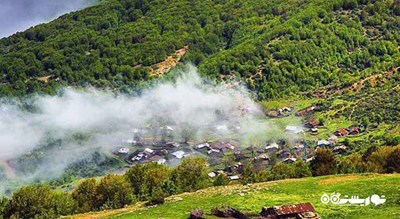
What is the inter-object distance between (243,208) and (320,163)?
90.4 ft

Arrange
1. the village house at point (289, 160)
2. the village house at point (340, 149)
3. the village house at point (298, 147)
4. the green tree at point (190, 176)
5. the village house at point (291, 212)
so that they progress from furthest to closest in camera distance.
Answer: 1. the village house at point (298, 147)
2. the village house at point (340, 149)
3. the village house at point (289, 160)
4. the green tree at point (190, 176)
5. the village house at point (291, 212)

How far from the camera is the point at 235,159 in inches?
7520

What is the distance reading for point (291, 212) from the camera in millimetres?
48969

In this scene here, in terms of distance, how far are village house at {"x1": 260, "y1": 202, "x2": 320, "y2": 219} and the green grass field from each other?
8.15 ft

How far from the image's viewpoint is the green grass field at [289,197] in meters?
53.8

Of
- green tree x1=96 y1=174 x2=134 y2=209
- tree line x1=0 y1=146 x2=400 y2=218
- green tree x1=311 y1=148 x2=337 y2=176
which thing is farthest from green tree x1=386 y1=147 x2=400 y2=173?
green tree x1=96 y1=174 x2=134 y2=209

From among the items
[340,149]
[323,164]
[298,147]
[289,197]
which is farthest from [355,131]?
[289,197]

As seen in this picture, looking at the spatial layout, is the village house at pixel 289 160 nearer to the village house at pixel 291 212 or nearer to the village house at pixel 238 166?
the village house at pixel 238 166

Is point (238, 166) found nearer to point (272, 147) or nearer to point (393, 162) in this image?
point (272, 147)

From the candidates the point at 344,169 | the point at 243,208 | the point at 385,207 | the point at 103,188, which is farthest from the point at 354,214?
the point at 103,188

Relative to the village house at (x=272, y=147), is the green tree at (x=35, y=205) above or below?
below

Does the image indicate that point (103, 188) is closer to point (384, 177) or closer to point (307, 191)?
point (307, 191)

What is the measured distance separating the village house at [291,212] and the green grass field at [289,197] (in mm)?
2485

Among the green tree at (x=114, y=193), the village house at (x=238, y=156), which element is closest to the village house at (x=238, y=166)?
the village house at (x=238, y=156)
